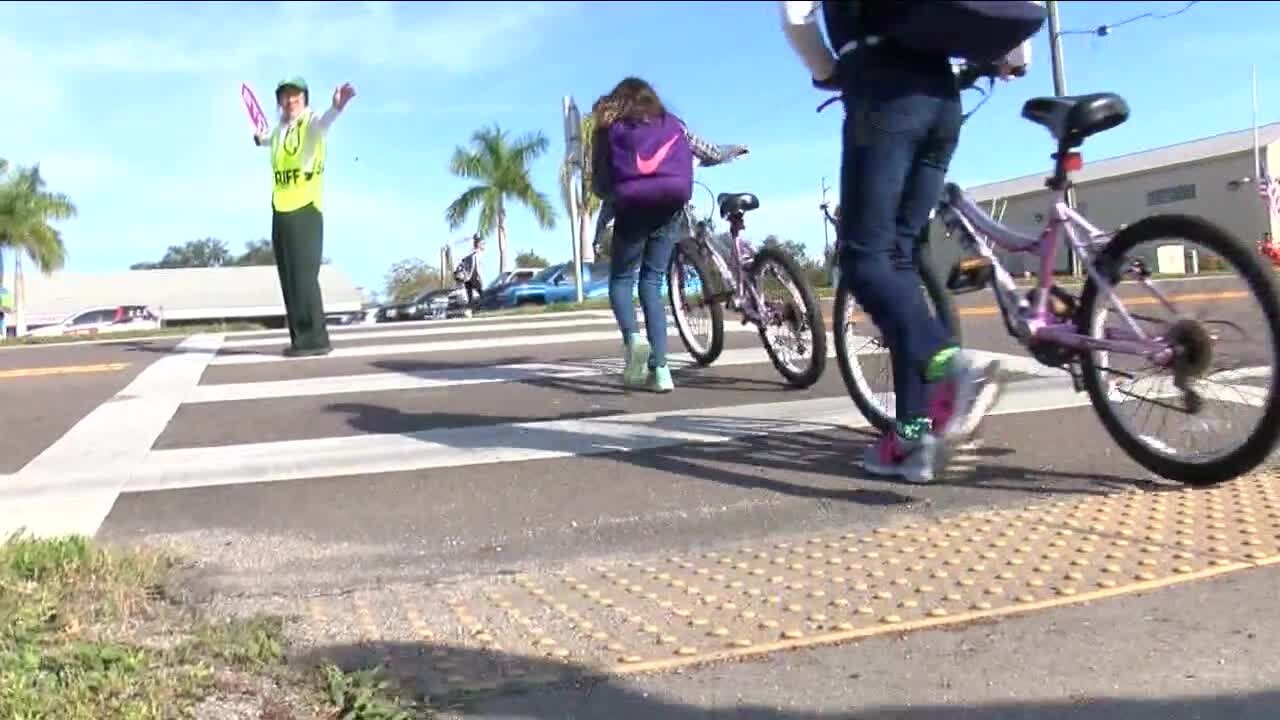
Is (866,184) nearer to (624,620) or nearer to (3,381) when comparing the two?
(624,620)

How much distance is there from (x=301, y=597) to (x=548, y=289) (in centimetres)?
2634

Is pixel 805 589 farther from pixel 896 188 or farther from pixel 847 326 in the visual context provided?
pixel 847 326

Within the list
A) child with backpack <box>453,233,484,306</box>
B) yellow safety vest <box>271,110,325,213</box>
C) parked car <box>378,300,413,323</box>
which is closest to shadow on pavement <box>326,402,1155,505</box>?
yellow safety vest <box>271,110,325,213</box>

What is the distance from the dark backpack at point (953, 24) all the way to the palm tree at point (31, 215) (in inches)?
2061

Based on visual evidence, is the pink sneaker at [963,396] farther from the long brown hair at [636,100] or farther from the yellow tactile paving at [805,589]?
the long brown hair at [636,100]

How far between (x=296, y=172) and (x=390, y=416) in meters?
3.33

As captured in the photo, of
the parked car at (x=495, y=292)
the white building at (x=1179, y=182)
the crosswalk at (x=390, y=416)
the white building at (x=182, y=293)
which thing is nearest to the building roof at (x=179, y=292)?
the white building at (x=182, y=293)

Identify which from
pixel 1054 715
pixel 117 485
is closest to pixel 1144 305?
pixel 1054 715

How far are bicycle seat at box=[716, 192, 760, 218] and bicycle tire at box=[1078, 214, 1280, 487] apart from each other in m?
2.68

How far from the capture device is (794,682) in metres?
2.35

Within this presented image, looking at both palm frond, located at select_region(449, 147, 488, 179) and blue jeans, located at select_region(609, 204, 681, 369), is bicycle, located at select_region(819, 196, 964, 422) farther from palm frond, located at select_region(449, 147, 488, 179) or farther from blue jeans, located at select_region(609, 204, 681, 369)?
palm frond, located at select_region(449, 147, 488, 179)

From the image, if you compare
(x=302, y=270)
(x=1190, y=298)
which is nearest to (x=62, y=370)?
(x=302, y=270)

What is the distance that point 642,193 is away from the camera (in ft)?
19.2

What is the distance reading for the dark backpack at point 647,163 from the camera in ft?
19.1
